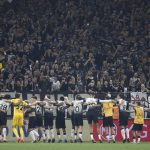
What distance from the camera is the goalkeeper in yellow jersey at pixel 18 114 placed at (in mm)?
33812

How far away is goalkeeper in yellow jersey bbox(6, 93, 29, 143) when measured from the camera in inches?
1331

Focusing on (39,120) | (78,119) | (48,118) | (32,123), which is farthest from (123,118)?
(32,123)

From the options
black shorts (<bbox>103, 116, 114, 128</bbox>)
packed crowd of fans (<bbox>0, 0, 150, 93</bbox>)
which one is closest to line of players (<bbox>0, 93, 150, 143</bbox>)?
black shorts (<bbox>103, 116, 114, 128</bbox>)

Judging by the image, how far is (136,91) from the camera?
38.9m

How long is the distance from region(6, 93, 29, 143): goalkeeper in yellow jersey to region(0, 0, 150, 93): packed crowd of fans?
11.3ft

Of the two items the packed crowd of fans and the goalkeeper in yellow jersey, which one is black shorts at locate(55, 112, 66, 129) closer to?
the goalkeeper in yellow jersey

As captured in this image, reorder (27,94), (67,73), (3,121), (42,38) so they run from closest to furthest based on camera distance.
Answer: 1. (3,121)
2. (27,94)
3. (67,73)
4. (42,38)

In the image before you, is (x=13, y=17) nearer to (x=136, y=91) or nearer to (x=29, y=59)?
(x=29, y=59)

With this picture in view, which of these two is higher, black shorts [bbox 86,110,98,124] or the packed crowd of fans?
the packed crowd of fans

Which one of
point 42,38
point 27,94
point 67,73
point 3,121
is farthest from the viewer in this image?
point 42,38

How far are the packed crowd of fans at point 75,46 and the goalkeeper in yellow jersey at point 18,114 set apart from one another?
136 inches

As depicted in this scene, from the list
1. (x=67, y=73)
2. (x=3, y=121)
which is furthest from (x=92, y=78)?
(x=3, y=121)

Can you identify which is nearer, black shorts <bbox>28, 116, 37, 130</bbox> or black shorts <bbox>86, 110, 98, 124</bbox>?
black shorts <bbox>28, 116, 37, 130</bbox>

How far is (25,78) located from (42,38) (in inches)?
224
